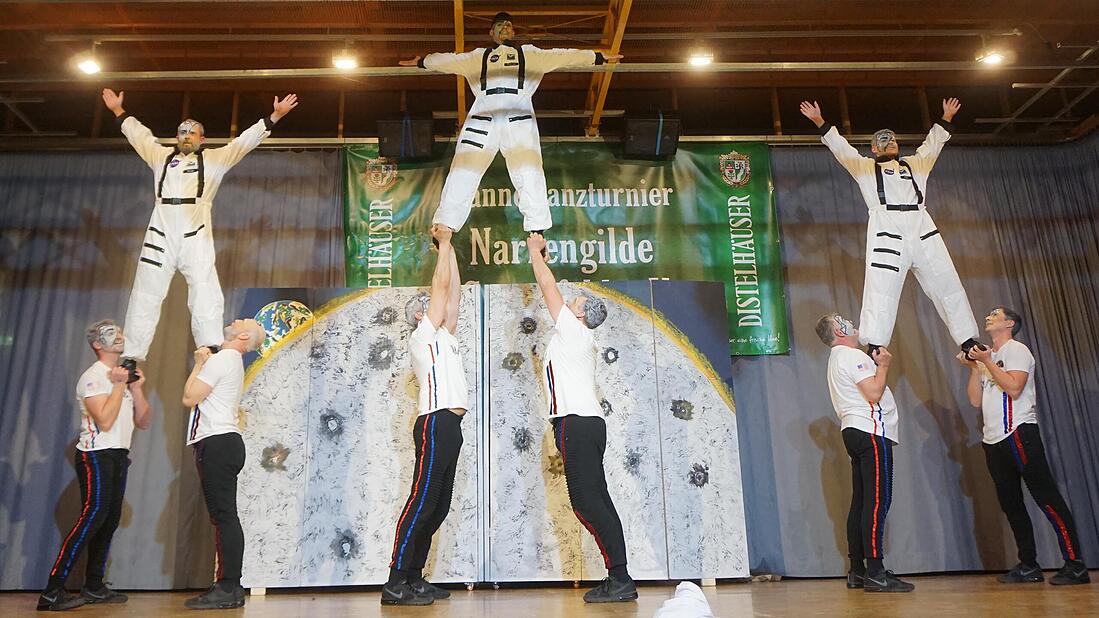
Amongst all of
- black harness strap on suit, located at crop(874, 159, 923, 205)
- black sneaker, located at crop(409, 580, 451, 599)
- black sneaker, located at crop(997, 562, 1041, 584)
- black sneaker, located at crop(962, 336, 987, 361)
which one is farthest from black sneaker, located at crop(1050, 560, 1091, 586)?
black sneaker, located at crop(409, 580, 451, 599)

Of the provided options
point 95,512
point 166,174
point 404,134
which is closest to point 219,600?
point 95,512

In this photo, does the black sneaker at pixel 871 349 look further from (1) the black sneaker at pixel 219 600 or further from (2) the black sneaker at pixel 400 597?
(1) the black sneaker at pixel 219 600

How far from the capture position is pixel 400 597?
403cm

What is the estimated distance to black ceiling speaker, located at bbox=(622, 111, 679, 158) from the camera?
23.3 feet

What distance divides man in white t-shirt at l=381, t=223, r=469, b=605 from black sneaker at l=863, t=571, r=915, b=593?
8.10ft

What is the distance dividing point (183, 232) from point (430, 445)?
2.55m

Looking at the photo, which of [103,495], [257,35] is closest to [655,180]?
[257,35]

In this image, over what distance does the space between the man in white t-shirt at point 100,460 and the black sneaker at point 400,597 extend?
1906mm

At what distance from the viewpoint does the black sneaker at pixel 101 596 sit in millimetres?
4980

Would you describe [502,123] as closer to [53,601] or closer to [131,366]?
[131,366]

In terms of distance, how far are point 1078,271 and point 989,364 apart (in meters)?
2.89

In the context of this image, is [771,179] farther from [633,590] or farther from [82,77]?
[82,77]

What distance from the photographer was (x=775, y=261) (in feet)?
23.6

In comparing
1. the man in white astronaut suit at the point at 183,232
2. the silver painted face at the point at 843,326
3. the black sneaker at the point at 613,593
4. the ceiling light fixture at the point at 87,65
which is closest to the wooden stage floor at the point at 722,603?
the black sneaker at the point at 613,593
